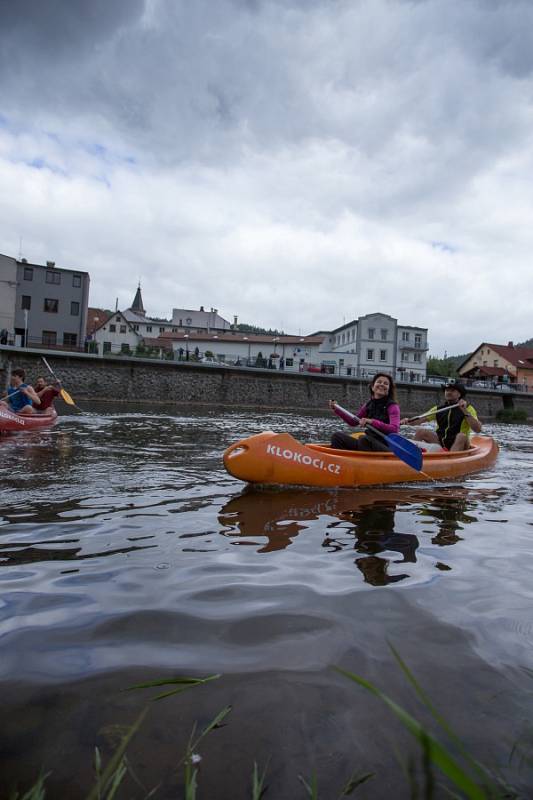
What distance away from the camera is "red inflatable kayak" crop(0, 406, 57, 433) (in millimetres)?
11000

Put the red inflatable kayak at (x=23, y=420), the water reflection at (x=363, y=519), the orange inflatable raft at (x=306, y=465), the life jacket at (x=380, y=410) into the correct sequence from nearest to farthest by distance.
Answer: the water reflection at (x=363, y=519)
the orange inflatable raft at (x=306, y=465)
the life jacket at (x=380, y=410)
the red inflatable kayak at (x=23, y=420)

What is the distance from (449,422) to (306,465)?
413cm

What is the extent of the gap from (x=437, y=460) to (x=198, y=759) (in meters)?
6.72

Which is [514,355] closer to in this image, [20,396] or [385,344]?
[385,344]

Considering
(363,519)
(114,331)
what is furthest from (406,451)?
(114,331)

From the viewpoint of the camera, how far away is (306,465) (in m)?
6.69

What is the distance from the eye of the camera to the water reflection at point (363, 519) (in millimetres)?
4238

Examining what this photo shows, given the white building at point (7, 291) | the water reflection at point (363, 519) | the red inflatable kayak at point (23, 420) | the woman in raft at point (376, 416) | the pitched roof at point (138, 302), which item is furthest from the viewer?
the pitched roof at point (138, 302)

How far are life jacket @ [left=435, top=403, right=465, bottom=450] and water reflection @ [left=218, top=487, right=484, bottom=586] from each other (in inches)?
92.6

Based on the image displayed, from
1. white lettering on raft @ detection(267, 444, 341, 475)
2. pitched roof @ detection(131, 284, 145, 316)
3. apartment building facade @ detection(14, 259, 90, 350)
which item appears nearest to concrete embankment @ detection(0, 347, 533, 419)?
apartment building facade @ detection(14, 259, 90, 350)

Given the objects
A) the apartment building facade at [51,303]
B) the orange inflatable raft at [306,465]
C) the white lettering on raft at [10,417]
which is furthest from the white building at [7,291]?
the orange inflatable raft at [306,465]

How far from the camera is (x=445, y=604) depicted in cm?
317

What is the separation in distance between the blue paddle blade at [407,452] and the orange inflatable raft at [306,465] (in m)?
0.30

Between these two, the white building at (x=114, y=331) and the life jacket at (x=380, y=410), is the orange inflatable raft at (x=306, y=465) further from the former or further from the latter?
the white building at (x=114, y=331)
